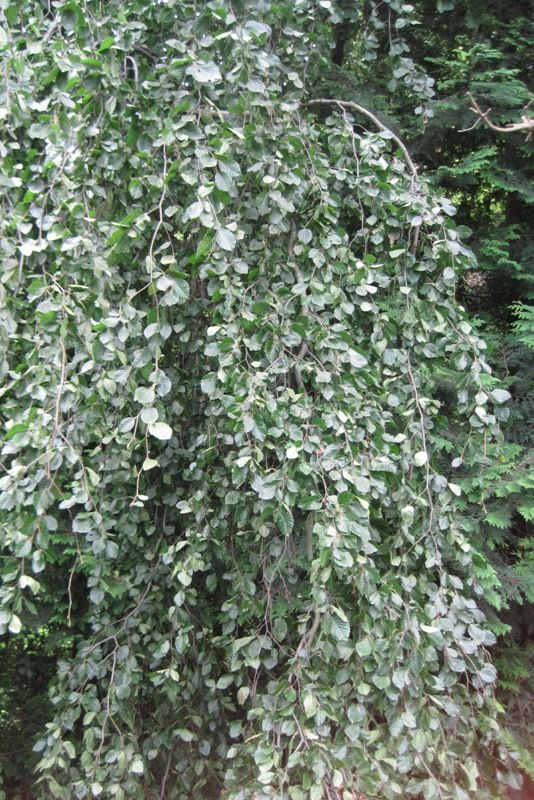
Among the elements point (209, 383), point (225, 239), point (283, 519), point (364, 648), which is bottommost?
point (364, 648)

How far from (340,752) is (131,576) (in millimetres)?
734

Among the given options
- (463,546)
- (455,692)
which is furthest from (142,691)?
(463,546)

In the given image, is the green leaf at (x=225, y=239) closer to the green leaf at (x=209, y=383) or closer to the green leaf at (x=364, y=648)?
the green leaf at (x=209, y=383)

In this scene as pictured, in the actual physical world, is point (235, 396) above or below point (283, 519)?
above

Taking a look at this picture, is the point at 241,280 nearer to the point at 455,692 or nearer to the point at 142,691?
the point at 455,692

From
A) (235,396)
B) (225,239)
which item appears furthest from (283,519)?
(225,239)

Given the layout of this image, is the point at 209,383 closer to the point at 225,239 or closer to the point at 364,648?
the point at 225,239

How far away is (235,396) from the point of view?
129 centimetres

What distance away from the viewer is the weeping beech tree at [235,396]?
4.15 ft

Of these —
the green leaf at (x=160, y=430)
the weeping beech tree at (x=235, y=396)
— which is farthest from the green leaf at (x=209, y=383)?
the green leaf at (x=160, y=430)

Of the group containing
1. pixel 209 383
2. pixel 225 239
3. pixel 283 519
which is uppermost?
pixel 225 239

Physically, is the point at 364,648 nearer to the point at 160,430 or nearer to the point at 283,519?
the point at 283,519

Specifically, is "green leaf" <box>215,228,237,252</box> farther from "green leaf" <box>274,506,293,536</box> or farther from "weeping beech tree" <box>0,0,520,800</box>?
"green leaf" <box>274,506,293,536</box>

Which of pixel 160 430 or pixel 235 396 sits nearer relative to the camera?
pixel 160 430
